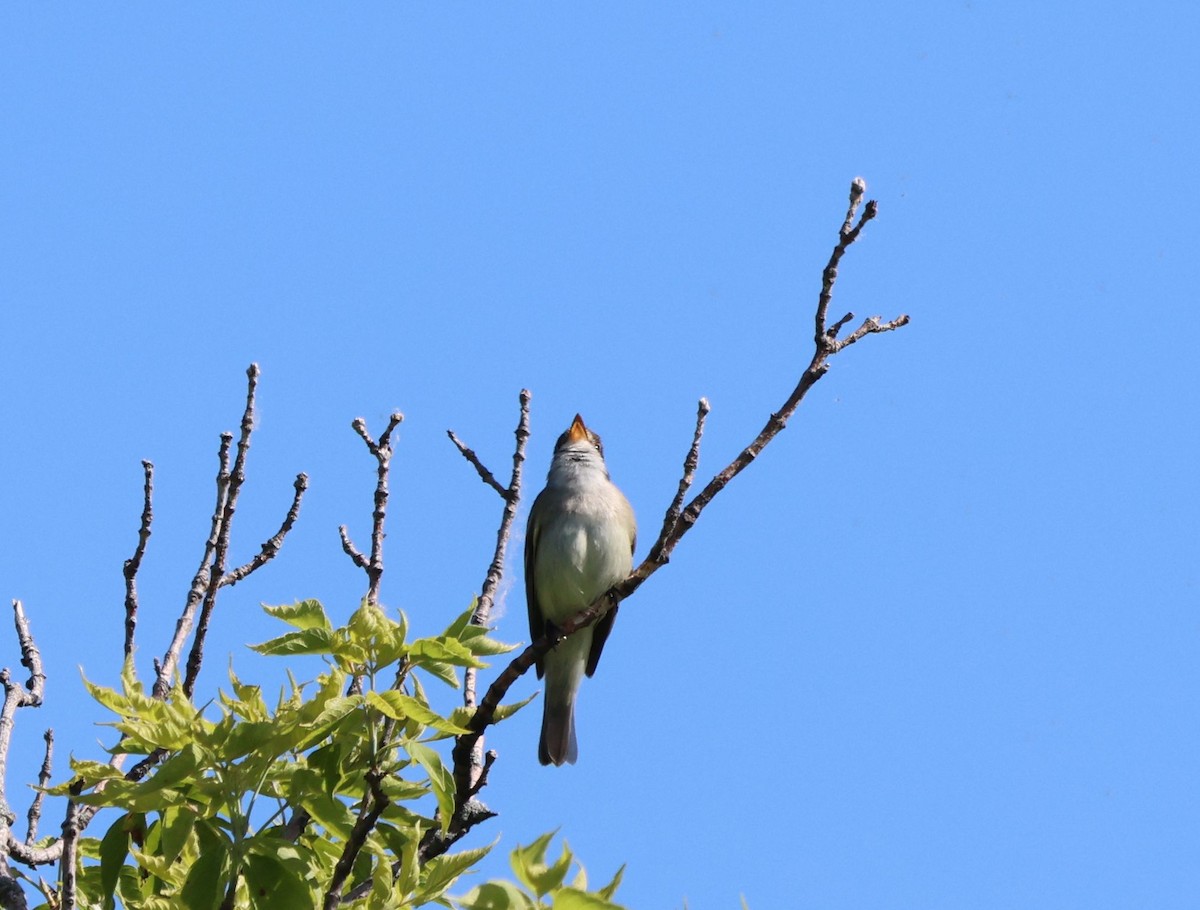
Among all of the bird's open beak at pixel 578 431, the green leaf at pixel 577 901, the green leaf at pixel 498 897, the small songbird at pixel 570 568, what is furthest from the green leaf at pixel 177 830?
the bird's open beak at pixel 578 431

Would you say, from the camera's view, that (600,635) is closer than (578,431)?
Yes

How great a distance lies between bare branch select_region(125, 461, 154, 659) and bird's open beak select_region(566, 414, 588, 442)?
4698 millimetres

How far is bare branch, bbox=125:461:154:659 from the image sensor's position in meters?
5.02

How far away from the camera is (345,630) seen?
3912 millimetres

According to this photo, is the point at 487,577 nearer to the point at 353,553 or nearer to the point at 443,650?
the point at 353,553

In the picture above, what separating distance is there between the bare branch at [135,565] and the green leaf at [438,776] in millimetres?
1559

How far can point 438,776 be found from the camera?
3.75 meters

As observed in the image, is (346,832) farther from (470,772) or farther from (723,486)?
(723,486)

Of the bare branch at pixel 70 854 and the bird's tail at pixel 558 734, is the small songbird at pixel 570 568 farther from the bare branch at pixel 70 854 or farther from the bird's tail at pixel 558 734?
the bare branch at pixel 70 854

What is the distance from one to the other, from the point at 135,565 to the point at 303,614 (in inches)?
65.6

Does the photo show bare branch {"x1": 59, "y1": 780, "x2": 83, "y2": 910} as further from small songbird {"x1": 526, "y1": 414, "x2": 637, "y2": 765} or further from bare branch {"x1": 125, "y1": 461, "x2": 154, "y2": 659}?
small songbird {"x1": 526, "y1": 414, "x2": 637, "y2": 765}

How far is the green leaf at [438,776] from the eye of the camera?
373cm

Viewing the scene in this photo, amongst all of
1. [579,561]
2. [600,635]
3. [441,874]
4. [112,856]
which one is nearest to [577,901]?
[441,874]

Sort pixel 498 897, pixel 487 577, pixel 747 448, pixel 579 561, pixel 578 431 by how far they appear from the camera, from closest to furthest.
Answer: pixel 498 897 → pixel 747 448 → pixel 487 577 → pixel 579 561 → pixel 578 431
